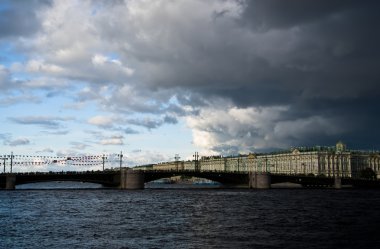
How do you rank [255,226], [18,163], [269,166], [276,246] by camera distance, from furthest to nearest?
[269,166] → [18,163] → [255,226] → [276,246]

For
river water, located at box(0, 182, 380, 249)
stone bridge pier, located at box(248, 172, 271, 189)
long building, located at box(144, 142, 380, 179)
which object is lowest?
river water, located at box(0, 182, 380, 249)

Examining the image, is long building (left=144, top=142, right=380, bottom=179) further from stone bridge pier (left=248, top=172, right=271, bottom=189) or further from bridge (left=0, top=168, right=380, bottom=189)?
stone bridge pier (left=248, top=172, right=271, bottom=189)

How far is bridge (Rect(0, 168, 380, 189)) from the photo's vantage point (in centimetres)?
9975

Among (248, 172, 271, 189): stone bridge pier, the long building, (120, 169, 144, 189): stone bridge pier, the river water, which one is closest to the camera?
the river water

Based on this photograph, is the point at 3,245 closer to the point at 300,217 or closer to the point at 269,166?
the point at 300,217

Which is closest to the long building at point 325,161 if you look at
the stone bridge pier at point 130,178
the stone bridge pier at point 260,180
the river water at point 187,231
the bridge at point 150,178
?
the bridge at point 150,178

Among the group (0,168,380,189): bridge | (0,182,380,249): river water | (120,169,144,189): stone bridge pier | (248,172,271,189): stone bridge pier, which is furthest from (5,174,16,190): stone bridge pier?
(0,182,380,249): river water

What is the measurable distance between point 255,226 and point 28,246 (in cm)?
1491

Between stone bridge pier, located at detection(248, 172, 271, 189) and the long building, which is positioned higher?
the long building

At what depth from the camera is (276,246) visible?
24469mm

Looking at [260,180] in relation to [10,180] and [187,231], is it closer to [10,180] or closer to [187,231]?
[10,180]

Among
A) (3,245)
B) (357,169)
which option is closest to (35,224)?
(3,245)

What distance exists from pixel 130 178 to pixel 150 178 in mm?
6801

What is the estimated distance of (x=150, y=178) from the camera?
116 metres
